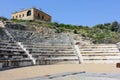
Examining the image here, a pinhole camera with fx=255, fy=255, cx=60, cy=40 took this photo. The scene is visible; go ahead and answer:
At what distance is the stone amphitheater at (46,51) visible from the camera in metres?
14.2

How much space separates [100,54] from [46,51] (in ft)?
11.5

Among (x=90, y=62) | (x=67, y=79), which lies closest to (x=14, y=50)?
(x=90, y=62)

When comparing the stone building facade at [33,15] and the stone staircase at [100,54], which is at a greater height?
the stone building facade at [33,15]

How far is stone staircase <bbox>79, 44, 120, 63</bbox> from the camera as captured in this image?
15992 mm

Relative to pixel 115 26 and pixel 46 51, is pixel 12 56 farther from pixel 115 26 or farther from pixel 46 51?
pixel 115 26

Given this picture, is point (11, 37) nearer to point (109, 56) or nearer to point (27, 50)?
point (27, 50)

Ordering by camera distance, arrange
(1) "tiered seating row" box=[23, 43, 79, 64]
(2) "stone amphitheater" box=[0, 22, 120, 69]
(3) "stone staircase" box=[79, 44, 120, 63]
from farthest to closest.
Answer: (3) "stone staircase" box=[79, 44, 120, 63], (1) "tiered seating row" box=[23, 43, 79, 64], (2) "stone amphitheater" box=[0, 22, 120, 69]

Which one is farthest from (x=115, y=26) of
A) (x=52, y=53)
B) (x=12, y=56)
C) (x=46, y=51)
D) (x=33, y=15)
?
(x=12, y=56)

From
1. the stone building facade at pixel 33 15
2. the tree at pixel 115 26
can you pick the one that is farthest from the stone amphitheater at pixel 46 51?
the stone building facade at pixel 33 15

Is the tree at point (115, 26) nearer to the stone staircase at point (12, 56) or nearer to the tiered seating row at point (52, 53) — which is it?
the tiered seating row at point (52, 53)

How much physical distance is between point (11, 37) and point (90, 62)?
5874 mm

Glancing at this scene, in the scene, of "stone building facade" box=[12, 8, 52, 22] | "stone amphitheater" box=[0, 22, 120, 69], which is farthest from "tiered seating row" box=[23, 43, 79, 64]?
"stone building facade" box=[12, 8, 52, 22]

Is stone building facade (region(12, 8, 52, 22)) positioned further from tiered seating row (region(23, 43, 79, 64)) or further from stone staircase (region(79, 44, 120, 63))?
stone staircase (region(79, 44, 120, 63))

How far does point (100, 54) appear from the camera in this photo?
16.6 metres
